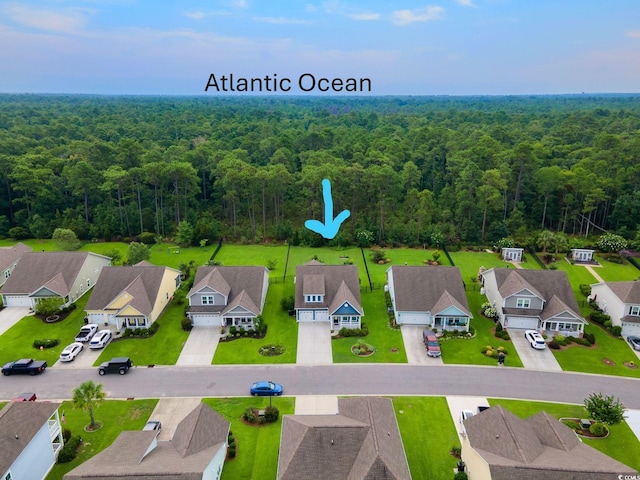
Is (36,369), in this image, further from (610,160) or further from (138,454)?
(610,160)

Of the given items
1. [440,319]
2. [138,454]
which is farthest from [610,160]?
[138,454]

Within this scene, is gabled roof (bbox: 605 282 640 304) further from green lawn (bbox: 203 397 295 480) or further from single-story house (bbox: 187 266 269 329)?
single-story house (bbox: 187 266 269 329)

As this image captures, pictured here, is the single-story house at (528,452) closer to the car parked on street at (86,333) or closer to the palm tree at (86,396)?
the palm tree at (86,396)

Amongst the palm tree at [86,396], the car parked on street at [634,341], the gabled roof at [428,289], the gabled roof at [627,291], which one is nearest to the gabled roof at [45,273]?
the palm tree at [86,396]

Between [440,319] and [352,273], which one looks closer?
[440,319]

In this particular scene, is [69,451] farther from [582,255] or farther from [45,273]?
[582,255]

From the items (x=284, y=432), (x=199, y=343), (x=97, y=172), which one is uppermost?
(x=97, y=172)
